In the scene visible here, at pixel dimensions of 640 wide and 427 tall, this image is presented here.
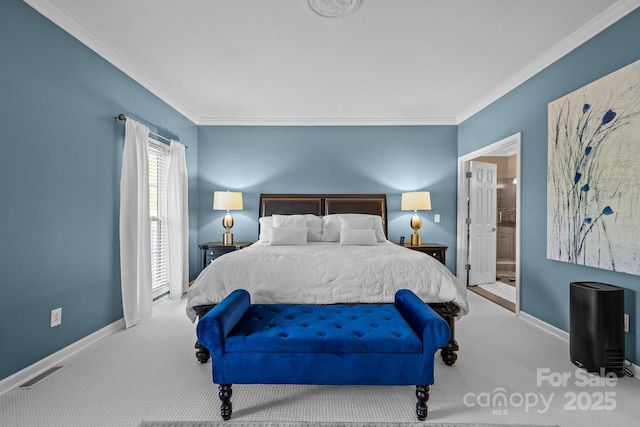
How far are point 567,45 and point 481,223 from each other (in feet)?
9.21

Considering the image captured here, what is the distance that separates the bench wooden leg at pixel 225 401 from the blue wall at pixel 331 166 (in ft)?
11.2

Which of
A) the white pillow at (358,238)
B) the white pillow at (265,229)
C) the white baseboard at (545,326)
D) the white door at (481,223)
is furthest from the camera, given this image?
the white door at (481,223)

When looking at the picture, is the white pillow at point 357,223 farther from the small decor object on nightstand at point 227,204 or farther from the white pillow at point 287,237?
the small decor object on nightstand at point 227,204

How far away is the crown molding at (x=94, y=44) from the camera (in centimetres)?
231

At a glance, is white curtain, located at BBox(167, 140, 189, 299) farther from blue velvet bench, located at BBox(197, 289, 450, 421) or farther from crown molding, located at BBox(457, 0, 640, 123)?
crown molding, located at BBox(457, 0, 640, 123)

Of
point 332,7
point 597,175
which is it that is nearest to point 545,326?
point 597,175

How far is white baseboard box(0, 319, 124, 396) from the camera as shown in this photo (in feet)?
6.73

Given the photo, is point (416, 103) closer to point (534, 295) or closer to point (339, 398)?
point (534, 295)

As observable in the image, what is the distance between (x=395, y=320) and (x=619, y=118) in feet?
7.76

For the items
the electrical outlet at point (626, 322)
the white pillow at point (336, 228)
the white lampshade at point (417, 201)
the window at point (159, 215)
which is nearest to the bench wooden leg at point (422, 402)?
the electrical outlet at point (626, 322)

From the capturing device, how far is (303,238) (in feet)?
12.5

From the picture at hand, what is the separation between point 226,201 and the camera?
4.66 metres

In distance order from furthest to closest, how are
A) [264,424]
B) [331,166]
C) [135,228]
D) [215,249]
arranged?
[331,166] < [215,249] < [135,228] < [264,424]

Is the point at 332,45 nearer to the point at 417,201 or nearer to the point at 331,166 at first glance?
the point at 331,166
